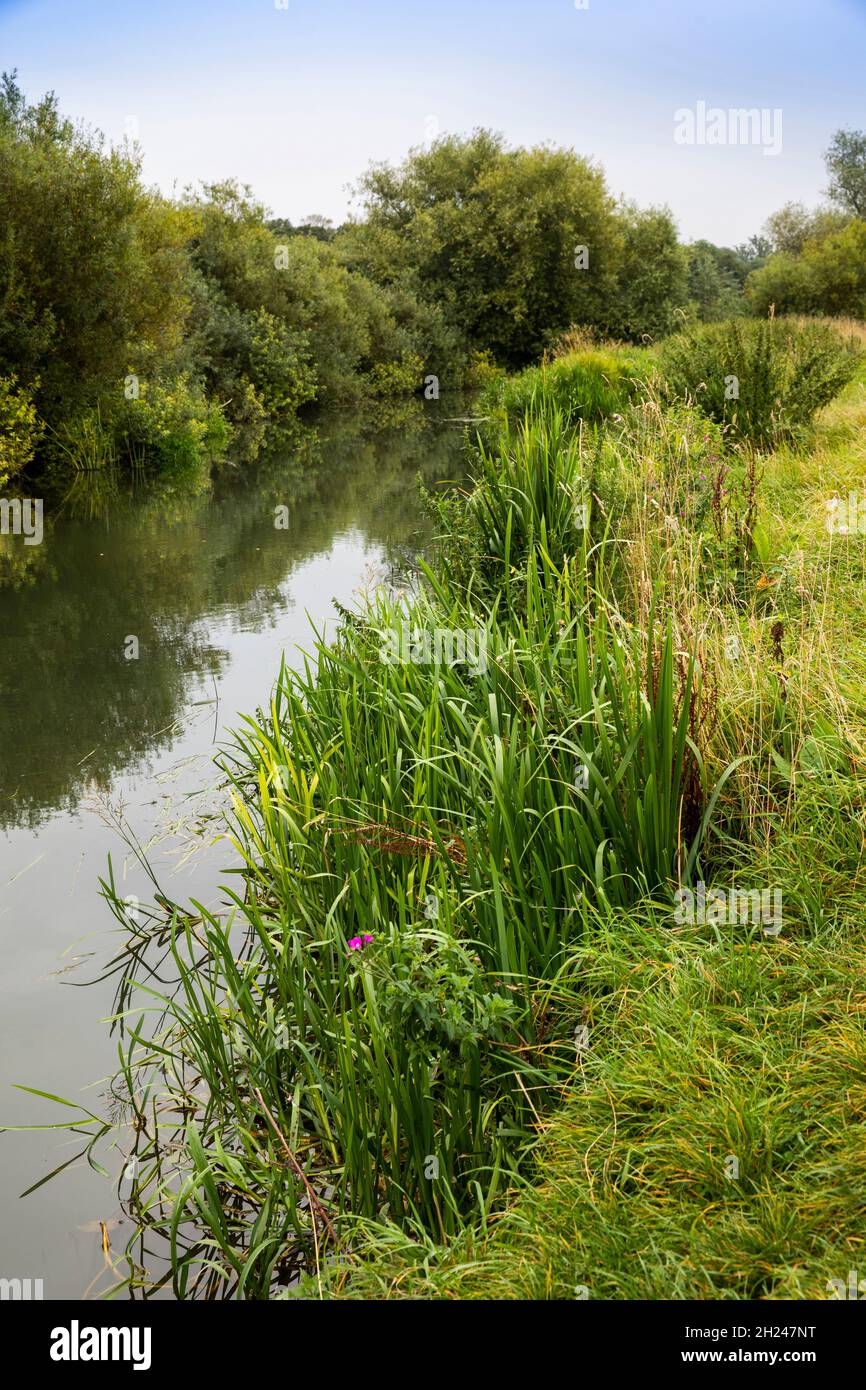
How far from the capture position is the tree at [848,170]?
48.2 m

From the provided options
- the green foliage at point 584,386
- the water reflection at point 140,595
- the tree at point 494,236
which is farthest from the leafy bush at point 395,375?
the water reflection at point 140,595

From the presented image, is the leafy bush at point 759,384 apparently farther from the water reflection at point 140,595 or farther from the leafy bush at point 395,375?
the leafy bush at point 395,375

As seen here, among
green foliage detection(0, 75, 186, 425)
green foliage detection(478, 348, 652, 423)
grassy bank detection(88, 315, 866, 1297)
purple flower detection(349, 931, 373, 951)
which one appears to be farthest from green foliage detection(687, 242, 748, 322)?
purple flower detection(349, 931, 373, 951)

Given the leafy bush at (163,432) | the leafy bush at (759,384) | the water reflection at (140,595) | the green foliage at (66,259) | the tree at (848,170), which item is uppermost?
the tree at (848,170)

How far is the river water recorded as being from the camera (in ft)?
10.5

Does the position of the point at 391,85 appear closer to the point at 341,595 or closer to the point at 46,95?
the point at 46,95

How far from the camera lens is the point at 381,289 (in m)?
36.8

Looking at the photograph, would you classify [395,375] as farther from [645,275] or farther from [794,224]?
[794,224]

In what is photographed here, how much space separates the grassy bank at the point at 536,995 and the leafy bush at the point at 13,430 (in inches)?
476

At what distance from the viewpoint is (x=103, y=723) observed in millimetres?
6758

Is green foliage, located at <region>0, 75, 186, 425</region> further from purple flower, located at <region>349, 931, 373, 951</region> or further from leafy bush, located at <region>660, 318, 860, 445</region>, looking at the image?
purple flower, located at <region>349, 931, 373, 951</region>

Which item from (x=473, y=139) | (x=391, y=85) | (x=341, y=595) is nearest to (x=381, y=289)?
(x=473, y=139)
